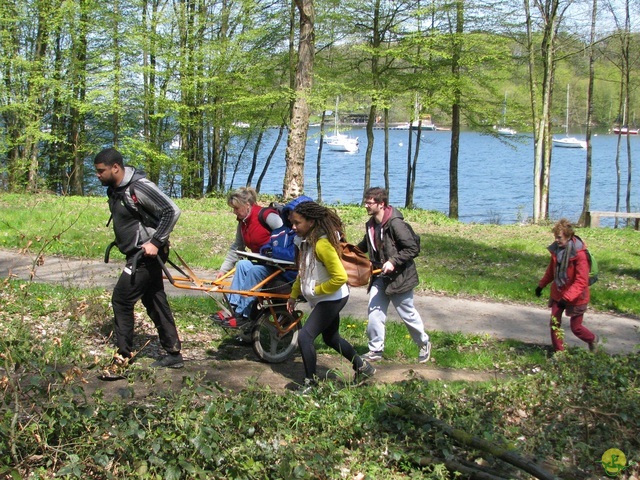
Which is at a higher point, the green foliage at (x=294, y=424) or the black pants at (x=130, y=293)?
the black pants at (x=130, y=293)

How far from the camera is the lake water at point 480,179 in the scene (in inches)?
1527

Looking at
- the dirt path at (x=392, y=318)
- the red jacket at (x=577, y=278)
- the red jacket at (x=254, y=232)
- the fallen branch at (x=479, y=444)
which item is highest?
the red jacket at (x=254, y=232)

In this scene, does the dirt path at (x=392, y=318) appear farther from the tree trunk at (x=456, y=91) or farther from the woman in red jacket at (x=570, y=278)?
the tree trunk at (x=456, y=91)

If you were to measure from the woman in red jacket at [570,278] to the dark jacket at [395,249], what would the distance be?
1.67 meters

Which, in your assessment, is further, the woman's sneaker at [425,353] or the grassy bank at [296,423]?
the woman's sneaker at [425,353]

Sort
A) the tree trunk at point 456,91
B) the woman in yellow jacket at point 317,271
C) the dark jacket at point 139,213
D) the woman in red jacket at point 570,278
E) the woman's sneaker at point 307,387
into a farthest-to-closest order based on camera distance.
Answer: the tree trunk at point 456,91 → the woman in red jacket at point 570,278 → the dark jacket at point 139,213 → the woman in yellow jacket at point 317,271 → the woman's sneaker at point 307,387

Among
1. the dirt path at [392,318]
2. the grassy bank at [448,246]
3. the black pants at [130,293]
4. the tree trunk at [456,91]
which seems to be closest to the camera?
the black pants at [130,293]

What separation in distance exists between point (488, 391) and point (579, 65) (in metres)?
30.5

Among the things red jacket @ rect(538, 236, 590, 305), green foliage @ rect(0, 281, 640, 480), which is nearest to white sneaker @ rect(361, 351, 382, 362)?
green foliage @ rect(0, 281, 640, 480)

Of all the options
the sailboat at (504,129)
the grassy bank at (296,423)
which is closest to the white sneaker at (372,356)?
the grassy bank at (296,423)

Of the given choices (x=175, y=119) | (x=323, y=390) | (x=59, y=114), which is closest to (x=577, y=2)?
(x=175, y=119)

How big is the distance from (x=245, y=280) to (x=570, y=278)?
356 cm

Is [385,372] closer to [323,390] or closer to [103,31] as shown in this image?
[323,390]

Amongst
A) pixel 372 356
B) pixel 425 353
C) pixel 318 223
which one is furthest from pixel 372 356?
pixel 318 223
